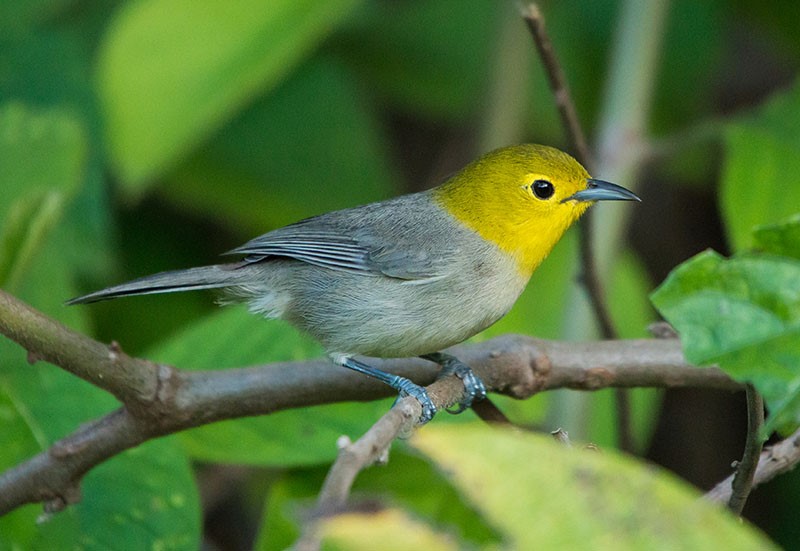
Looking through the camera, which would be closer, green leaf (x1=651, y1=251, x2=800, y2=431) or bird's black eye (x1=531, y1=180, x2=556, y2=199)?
green leaf (x1=651, y1=251, x2=800, y2=431)

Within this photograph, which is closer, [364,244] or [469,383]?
[469,383]

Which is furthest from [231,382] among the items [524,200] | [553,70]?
[524,200]

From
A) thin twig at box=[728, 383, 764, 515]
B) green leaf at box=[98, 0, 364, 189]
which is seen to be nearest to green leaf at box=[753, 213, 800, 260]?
thin twig at box=[728, 383, 764, 515]

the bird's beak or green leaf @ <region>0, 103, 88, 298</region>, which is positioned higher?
green leaf @ <region>0, 103, 88, 298</region>

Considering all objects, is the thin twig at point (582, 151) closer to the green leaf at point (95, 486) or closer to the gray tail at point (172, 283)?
the gray tail at point (172, 283)

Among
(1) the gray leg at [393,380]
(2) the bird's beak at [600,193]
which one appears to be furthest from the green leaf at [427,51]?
(1) the gray leg at [393,380]

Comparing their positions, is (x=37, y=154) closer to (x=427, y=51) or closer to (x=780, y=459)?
(x=427, y=51)

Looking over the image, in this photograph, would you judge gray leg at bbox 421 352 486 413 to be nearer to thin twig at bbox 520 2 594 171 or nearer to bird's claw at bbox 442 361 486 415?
bird's claw at bbox 442 361 486 415
